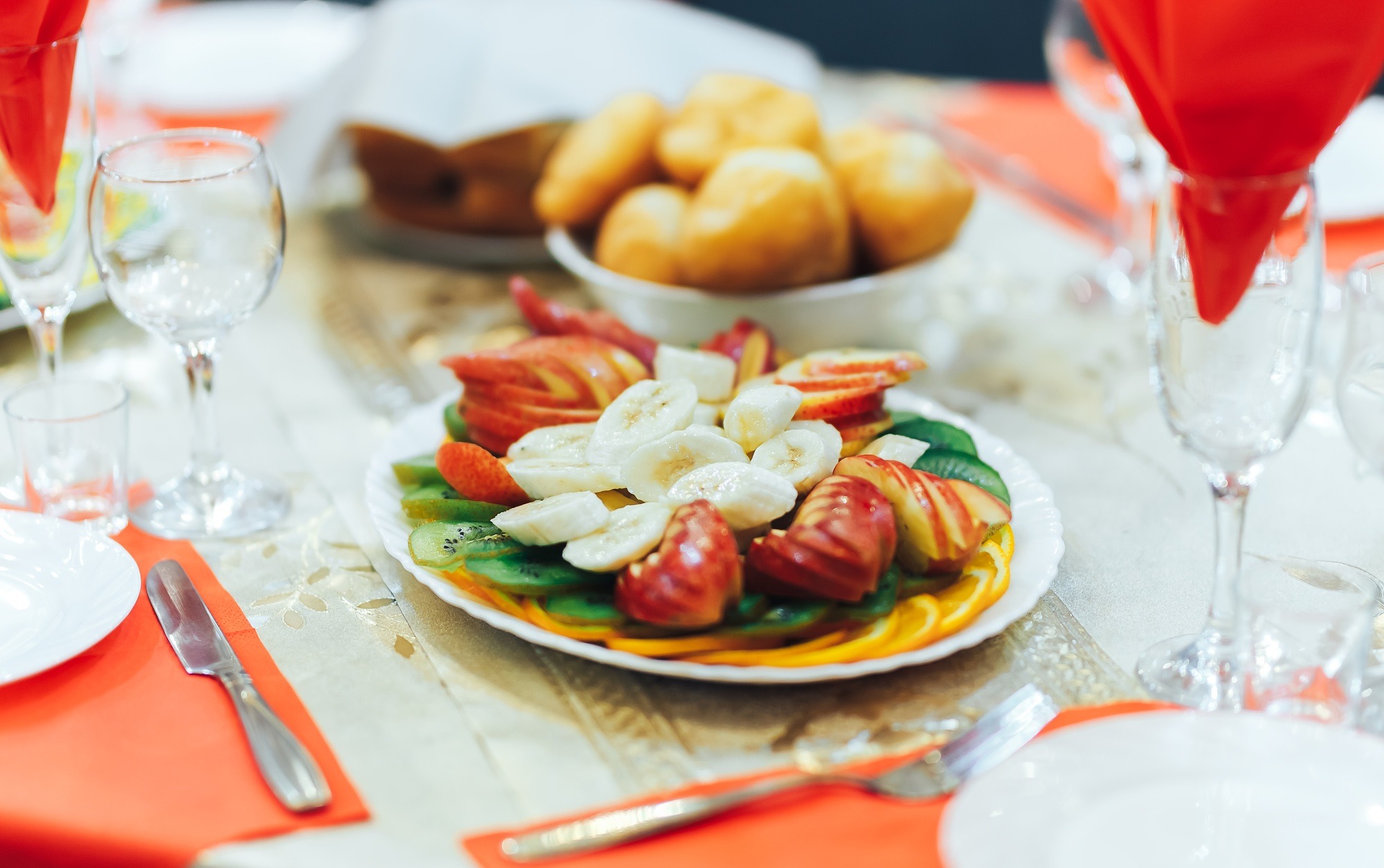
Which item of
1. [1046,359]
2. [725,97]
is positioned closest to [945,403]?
[1046,359]

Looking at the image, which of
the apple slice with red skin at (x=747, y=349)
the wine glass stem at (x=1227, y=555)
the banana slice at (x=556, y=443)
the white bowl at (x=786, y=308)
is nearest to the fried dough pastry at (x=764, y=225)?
the white bowl at (x=786, y=308)

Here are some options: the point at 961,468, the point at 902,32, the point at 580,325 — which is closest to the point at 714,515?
the point at 961,468

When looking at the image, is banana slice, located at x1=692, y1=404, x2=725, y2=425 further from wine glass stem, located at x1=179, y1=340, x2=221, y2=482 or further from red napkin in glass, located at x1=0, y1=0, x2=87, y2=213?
red napkin in glass, located at x1=0, y1=0, x2=87, y2=213

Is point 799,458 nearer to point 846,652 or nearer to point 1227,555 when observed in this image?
point 846,652

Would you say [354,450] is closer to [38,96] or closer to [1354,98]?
[38,96]

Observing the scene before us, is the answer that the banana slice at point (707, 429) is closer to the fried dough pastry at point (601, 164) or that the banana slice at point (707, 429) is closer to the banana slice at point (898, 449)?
the banana slice at point (898, 449)

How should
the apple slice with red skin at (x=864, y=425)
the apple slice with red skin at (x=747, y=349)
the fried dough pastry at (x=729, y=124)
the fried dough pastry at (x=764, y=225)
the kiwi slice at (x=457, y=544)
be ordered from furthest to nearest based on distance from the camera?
1. the fried dough pastry at (x=729, y=124)
2. the fried dough pastry at (x=764, y=225)
3. the apple slice with red skin at (x=747, y=349)
4. the apple slice with red skin at (x=864, y=425)
5. the kiwi slice at (x=457, y=544)

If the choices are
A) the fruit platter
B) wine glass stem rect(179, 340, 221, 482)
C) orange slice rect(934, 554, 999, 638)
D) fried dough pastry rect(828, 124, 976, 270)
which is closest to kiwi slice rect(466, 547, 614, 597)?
the fruit platter
